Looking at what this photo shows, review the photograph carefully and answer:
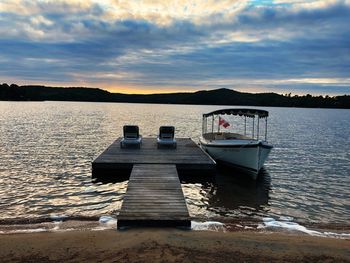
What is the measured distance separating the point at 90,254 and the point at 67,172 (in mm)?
11992

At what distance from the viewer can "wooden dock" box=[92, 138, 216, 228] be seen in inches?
380

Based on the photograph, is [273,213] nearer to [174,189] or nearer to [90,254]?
[174,189]

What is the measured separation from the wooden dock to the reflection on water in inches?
41.3

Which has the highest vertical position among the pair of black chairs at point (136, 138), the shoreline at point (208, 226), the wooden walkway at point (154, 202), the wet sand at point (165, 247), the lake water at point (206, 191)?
the pair of black chairs at point (136, 138)

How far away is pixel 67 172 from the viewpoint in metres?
18.8

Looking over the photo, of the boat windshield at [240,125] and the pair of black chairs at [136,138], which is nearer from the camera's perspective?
the boat windshield at [240,125]

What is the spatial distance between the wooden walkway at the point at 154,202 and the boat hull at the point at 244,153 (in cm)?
506

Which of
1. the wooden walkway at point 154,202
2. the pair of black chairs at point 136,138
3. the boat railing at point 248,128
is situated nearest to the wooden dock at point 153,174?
the wooden walkway at point 154,202

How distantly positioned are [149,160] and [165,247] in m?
10.2

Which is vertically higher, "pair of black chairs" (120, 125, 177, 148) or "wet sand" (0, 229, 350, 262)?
"pair of black chairs" (120, 125, 177, 148)

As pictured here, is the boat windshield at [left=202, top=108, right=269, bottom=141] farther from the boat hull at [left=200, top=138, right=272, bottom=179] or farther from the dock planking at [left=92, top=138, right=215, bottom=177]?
the dock planking at [left=92, top=138, right=215, bottom=177]

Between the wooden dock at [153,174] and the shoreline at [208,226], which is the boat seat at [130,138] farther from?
the shoreline at [208,226]

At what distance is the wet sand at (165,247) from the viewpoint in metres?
7.34

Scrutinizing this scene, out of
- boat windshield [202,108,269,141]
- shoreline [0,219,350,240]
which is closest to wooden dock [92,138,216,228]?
shoreline [0,219,350,240]
